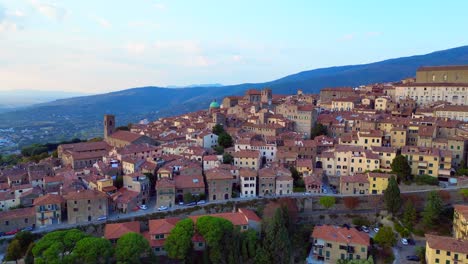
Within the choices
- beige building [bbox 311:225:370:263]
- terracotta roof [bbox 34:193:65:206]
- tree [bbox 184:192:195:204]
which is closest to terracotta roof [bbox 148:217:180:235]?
tree [bbox 184:192:195:204]

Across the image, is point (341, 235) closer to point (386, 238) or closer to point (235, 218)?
point (386, 238)

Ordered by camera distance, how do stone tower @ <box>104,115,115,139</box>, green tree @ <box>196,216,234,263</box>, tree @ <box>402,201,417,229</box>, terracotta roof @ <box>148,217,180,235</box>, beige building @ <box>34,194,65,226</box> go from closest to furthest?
green tree @ <box>196,216,234,263</box> → terracotta roof @ <box>148,217,180,235</box> → tree @ <box>402,201,417,229</box> → beige building @ <box>34,194,65,226</box> → stone tower @ <box>104,115,115,139</box>

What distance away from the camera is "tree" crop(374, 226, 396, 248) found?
3300 centimetres

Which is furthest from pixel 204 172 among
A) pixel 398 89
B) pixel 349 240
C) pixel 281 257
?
pixel 398 89

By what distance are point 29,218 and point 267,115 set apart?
38.0 meters

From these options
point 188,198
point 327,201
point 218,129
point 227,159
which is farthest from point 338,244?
point 218,129

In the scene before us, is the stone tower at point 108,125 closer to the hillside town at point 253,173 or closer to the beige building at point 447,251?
the hillside town at point 253,173

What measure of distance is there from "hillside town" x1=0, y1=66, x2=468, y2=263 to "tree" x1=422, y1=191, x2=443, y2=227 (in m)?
1.57

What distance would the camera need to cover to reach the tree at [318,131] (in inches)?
2191

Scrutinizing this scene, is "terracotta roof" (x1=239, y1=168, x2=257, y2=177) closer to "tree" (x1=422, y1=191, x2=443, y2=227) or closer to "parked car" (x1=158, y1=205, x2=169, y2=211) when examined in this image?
"parked car" (x1=158, y1=205, x2=169, y2=211)

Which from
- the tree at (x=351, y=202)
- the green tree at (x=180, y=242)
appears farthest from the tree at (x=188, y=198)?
the tree at (x=351, y=202)

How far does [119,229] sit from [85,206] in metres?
6.06

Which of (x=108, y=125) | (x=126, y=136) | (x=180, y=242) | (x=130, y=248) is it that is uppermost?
(x=108, y=125)

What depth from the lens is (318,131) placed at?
55.6m
